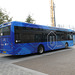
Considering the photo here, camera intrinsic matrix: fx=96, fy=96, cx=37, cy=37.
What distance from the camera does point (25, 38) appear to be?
863 centimetres

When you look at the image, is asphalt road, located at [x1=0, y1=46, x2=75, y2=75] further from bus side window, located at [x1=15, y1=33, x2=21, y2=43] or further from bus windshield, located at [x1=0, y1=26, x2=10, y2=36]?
bus windshield, located at [x1=0, y1=26, x2=10, y2=36]

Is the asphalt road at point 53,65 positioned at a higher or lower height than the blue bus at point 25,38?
lower

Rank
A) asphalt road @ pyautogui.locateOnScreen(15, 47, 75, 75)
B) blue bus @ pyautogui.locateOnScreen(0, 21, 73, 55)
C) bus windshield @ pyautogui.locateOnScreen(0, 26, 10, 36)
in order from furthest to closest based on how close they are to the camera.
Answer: bus windshield @ pyautogui.locateOnScreen(0, 26, 10, 36) → blue bus @ pyautogui.locateOnScreen(0, 21, 73, 55) → asphalt road @ pyautogui.locateOnScreen(15, 47, 75, 75)

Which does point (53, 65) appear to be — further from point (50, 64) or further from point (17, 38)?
point (17, 38)

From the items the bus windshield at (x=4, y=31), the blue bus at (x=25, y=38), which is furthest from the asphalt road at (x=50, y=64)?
the bus windshield at (x=4, y=31)

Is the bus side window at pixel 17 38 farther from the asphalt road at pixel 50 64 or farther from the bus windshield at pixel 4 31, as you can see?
the asphalt road at pixel 50 64

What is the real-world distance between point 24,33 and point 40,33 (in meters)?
2.19

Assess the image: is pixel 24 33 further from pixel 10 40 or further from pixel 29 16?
pixel 29 16

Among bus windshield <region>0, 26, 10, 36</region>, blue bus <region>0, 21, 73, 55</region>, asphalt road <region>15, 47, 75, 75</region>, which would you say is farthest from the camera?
bus windshield <region>0, 26, 10, 36</region>

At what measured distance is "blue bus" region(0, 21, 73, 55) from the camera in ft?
26.0

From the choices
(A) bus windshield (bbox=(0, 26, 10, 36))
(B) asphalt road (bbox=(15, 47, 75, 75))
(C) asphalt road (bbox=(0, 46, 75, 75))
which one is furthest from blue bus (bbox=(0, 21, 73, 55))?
(B) asphalt road (bbox=(15, 47, 75, 75))

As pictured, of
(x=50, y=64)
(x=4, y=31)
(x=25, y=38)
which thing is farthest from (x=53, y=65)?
(x=4, y=31)

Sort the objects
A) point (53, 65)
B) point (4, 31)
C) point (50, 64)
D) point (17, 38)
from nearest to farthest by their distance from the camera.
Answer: point (53, 65) < point (50, 64) < point (17, 38) < point (4, 31)

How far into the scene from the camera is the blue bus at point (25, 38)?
7930 millimetres
